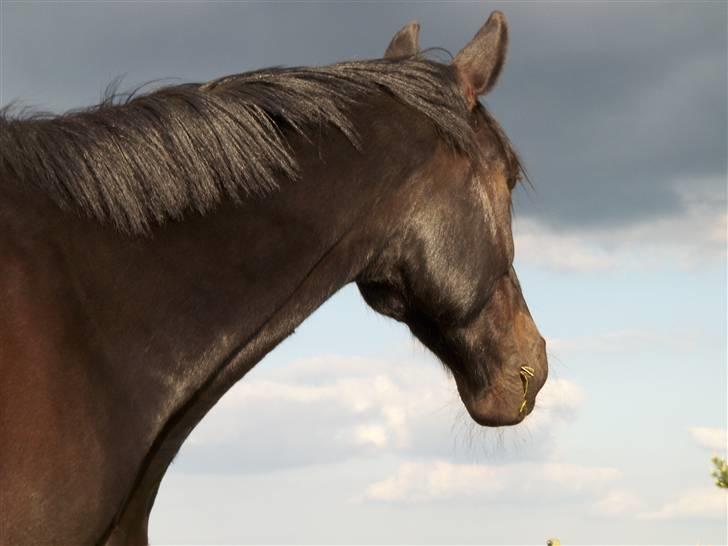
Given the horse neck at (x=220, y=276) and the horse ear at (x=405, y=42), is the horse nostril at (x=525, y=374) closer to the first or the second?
the horse neck at (x=220, y=276)

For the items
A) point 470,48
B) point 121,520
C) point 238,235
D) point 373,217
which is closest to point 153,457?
point 121,520

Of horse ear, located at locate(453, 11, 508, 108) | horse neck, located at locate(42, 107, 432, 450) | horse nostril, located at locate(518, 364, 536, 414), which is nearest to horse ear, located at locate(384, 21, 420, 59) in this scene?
horse ear, located at locate(453, 11, 508, 108)

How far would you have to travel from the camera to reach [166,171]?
5004 millimetres

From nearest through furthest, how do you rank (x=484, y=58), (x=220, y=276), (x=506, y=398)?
(x=220, y=276) < (x=484, y=58) < (x=506, y=398)

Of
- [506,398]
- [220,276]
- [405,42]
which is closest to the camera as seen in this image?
[220,276]

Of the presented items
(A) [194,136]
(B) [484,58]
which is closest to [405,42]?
(B) [484,58]

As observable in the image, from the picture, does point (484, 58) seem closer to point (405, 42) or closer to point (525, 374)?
point (405, 42)

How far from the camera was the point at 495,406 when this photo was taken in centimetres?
609

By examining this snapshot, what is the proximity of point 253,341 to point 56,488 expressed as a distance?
3.83 ft

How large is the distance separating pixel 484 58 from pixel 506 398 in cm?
181

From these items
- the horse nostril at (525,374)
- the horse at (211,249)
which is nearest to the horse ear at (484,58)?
the horse at (211,249)

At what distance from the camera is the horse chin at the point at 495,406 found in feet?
19.8

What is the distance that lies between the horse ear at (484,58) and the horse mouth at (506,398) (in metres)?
1.46

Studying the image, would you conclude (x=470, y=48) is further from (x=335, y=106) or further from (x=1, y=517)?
(x=1, y=517)
